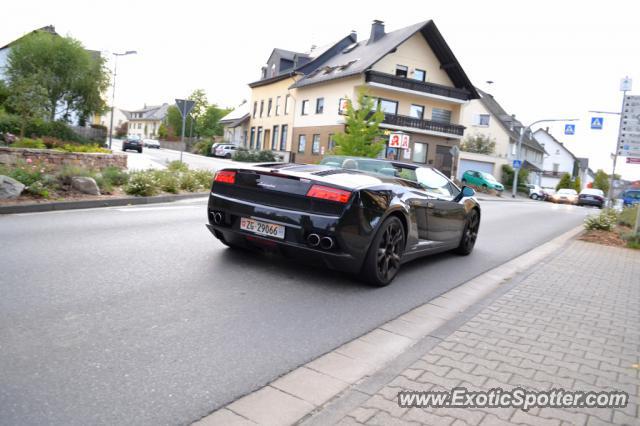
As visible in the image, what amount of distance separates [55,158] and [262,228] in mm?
10898

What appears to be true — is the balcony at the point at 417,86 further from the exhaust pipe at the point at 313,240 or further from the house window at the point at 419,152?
the exhaust pipe at the point at 313,240

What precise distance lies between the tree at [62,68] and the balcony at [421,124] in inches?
800

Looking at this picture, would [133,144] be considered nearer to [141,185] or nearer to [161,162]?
[161,162]

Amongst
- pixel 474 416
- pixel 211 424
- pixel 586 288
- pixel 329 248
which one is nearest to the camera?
pixel 211 424

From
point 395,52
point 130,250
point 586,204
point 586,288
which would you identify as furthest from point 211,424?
point 586,204

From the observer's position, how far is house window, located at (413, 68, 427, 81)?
42125 mm

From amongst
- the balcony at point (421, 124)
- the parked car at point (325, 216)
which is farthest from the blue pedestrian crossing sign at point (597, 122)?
the parked car at point (325, 216)

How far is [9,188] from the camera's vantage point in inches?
359

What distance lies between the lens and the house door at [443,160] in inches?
1714

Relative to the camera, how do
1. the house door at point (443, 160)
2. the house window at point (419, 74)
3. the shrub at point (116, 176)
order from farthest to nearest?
the house door at point (443, 160) < the house window at point (419, 74) < the shrub at point (116, 176)

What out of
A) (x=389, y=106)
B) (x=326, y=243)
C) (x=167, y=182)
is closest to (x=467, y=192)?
(x=326, y=243)

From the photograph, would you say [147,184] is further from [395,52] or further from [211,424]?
[395,52]

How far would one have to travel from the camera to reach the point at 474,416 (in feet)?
9.45

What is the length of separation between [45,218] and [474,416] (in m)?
7.40
